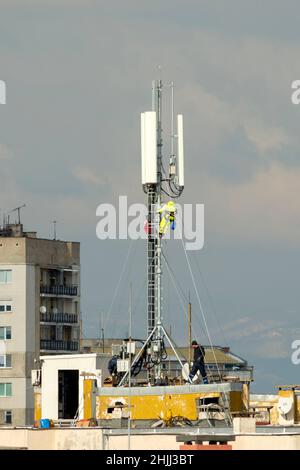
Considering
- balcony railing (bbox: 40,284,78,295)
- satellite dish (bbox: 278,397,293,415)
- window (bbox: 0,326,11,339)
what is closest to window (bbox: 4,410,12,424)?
window (bbox: 0,326,11,339)

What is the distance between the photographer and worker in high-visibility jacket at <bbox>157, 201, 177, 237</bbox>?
88938mm

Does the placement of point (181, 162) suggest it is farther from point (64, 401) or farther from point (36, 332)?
point (36, 332)

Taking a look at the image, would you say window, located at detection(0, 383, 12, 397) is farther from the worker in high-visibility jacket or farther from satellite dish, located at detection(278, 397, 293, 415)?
satellite dish, located at detection(278, 397, 293, 415)

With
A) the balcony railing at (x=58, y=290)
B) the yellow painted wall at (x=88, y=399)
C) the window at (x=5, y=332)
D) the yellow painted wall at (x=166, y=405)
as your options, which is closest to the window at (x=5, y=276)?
the balcony railing at (x=58, y=290)

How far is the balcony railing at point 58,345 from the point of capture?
147750mm

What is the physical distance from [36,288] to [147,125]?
192ft

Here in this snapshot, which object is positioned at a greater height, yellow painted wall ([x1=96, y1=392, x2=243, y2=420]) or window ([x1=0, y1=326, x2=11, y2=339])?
window ([x1=0, y1=326, x2=11, y2=339])

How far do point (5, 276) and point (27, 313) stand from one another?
12.0 ft

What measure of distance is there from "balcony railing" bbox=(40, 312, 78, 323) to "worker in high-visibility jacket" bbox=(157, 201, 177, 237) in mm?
60110

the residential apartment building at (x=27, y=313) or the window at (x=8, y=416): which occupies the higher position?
the residential apartment building at (x=27, y=313)

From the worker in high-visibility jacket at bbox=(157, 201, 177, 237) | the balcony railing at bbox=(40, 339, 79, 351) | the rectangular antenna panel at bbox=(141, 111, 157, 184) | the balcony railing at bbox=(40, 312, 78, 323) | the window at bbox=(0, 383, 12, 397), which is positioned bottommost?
the window at bbox=(0, 383, 12, 397)

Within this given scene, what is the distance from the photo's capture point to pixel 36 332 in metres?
147

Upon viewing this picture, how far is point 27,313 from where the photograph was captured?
146750mm

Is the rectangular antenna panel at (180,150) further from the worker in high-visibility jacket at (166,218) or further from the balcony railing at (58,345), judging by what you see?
the balcony railing at (58,345)
